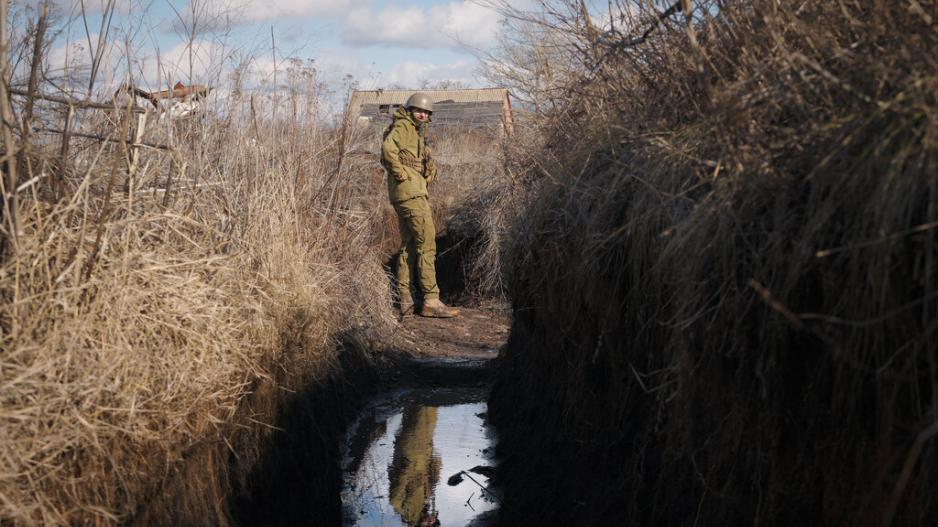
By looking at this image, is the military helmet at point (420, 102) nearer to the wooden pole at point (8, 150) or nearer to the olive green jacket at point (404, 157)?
the olive green jacket at point (404, 157)

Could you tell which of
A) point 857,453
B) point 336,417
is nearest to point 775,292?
point 857,453

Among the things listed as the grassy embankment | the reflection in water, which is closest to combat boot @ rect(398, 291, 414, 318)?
the reflection in water

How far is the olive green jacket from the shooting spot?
35.1 ft

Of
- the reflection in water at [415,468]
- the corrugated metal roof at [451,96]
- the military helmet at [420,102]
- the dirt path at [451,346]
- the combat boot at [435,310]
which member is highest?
the corrugated metal roof at [451,96]

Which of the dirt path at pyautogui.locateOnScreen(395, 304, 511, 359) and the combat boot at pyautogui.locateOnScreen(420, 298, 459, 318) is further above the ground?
the combat boot at pyautogui.locateOnScreen(420, 298, 459, 318)

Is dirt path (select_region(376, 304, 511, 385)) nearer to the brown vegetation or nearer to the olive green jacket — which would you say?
the olive green jacket

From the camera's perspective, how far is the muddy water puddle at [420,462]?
611 centimetres

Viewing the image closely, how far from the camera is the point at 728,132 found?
336cm

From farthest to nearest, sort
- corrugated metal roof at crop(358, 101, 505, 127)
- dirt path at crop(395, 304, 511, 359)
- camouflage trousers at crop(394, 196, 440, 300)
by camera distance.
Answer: corrugated metal roof at crop(358, 101, 505, 127)
camouflage trousers at crop(394, 196, 440, 300)
dirt path at crop(395, 304, 511, 359)

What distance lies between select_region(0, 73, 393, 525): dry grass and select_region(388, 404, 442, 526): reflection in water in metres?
1.04

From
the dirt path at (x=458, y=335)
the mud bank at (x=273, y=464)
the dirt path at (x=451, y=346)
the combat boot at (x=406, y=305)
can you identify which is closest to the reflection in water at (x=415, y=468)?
the mud bank at (x=273, y=464)

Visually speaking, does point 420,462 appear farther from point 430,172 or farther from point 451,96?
point 451,96

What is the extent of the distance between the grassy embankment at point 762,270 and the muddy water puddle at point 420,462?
4.79 ft

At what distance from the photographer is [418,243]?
36.8 feet
